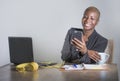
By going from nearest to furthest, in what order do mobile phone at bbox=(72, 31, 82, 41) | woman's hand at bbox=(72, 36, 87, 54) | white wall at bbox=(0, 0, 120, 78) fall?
1. woman's hand at bbox=(72, 36, 87, 54)
2. mobile phone at bbox=(72, 31, 82, 41)
3. white wall at bbox=(0, 0, 120, 78)

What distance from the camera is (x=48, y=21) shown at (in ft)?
10.1

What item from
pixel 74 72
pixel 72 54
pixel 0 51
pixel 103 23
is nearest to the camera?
pixel 74 72

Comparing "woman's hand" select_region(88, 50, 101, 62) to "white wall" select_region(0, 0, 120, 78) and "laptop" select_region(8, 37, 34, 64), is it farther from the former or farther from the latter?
"white wall" select_region(0, 0, 120, 78)

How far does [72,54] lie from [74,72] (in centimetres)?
41

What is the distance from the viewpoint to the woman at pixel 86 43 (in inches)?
81.9

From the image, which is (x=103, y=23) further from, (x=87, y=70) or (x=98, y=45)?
(x=87, y=70)

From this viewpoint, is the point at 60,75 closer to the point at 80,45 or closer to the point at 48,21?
the point at 80,45

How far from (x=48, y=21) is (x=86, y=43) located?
96 centimetres

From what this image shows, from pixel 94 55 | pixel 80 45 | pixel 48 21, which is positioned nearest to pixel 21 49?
pixel 80 45

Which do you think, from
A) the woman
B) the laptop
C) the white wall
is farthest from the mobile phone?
the white wall

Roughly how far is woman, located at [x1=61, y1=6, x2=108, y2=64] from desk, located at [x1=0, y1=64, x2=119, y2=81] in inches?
9.8

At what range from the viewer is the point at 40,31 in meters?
3.11

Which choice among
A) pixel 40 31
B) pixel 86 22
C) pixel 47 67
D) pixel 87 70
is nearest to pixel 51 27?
pixel 40 31

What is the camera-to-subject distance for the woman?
2.08 m
